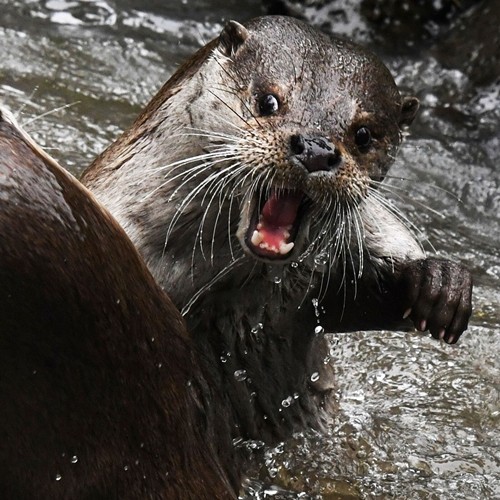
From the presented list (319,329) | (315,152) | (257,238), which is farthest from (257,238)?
(319,329)

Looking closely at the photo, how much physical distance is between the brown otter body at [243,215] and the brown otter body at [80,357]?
2.64 feet

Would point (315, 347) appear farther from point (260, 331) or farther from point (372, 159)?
point (372, 159)

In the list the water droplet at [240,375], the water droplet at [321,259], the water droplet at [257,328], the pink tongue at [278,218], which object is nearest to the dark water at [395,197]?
the water droplet at [240,375]

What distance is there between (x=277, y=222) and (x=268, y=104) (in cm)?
40

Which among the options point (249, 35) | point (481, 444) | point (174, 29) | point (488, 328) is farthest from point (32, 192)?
point (174, 29)

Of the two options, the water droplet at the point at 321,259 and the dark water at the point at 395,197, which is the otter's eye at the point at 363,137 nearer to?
the water droplet at the point at 321,259

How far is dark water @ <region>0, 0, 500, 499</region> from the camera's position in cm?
335

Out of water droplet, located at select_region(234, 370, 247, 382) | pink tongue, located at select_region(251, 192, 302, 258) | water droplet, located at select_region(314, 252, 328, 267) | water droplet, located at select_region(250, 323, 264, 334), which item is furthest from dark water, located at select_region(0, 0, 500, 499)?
pink tongue, located at select_region(251, 192, 302, 258)

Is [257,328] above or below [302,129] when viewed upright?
below

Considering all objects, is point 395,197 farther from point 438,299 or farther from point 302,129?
point 302,129

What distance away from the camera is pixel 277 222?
9.19 ft

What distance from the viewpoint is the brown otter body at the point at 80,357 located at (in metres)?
1.83

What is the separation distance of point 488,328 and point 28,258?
2.85 metres

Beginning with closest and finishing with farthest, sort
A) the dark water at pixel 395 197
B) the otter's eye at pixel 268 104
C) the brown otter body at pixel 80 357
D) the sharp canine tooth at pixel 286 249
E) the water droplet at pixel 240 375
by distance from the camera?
the brown otter body at pixel 80 357 → the sharp canine tooth at pixel 286 249 → the otter's eye at pixel 268 104 → the water droplet at pixel 240 375 → the dark water at pixel 395 197
